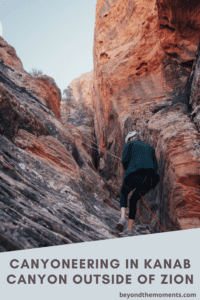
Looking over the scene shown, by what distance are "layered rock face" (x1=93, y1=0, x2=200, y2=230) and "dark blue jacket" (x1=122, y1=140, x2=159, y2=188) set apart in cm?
80

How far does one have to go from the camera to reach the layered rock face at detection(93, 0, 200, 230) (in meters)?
5.68

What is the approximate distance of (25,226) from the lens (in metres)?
3.08

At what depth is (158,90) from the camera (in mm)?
9352

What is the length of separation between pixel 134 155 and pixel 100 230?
1.88 meters

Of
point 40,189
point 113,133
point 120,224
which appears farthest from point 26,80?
point 120,224

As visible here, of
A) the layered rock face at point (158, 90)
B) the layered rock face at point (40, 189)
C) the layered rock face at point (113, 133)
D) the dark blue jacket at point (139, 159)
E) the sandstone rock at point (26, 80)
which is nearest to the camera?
the layered rock face at point (40, 189)

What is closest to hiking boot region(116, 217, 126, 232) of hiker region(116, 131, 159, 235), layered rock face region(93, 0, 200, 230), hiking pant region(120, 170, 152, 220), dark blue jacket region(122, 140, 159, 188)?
hiker region(116, 131, 159, 235)

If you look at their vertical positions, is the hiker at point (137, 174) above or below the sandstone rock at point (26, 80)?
below

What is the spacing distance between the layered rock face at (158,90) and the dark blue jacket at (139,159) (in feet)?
2.63

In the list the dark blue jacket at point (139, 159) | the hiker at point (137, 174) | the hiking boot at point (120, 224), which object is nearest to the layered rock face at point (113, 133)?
the hiking boot at point (120, 224)

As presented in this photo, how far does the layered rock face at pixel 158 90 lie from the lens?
18.6ft

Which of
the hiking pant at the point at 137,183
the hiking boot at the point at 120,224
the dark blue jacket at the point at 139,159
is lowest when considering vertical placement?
the hiking boot at the point at 120,224

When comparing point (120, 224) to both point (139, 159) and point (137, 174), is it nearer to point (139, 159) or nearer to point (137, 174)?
point (137, 174)

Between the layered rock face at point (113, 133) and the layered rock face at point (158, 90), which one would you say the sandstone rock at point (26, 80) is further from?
the layered rock face at point (158, 90)
